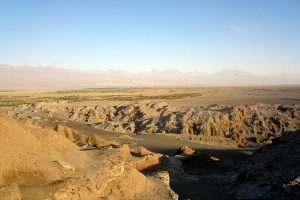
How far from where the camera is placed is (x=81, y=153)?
48.0ft

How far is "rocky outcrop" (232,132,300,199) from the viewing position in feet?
52.6

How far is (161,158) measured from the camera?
20.5 metres

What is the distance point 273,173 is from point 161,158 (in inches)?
221

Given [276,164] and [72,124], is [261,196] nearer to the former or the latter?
[276,164]

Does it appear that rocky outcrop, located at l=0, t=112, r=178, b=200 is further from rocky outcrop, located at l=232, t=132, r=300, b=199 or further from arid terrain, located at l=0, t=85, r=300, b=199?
rocky outcrop, located at l=232, t=132, r=300, b=199

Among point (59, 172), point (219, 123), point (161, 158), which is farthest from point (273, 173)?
point (219, 123)

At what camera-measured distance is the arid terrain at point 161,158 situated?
38.4 ft

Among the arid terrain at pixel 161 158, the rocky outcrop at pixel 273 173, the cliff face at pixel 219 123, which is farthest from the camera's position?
the cliff face at pixel 219 123

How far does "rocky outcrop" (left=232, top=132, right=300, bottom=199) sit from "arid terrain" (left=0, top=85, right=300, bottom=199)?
0.13 feet

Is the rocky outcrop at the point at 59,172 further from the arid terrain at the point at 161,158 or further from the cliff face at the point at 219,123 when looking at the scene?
the cliff face at the point at 219,123

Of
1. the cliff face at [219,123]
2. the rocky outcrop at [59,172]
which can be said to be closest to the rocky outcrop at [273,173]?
the rocky outcrop at [59,172]

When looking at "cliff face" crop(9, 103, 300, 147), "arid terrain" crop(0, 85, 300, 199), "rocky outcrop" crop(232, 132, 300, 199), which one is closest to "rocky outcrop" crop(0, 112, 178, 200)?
"arid terrain" crop(0, 85, 300, 199)

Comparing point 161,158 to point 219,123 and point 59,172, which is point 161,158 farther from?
point 219,123

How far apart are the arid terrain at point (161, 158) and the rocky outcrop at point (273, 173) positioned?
0.04m
